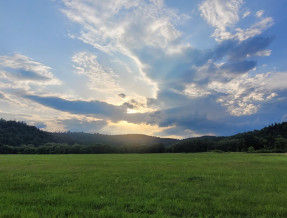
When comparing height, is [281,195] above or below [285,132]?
below

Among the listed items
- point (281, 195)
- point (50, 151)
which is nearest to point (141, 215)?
point (281, 195)

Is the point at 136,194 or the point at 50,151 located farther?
the point at 50,151

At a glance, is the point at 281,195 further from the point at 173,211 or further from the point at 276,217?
the point at 173,211

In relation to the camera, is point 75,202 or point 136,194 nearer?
point 75,202

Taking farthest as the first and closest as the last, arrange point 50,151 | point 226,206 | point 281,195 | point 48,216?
point 50,151, point 281,195, point 226,206, point 48,216

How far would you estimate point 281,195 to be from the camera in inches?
403

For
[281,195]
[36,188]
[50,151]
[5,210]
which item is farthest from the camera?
[50,151]

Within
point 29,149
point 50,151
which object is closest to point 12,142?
point 29,149

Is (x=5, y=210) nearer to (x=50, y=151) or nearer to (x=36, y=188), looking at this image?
(x=36, y=188)

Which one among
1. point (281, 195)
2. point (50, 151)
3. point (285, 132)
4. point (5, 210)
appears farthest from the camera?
point (285, 132)

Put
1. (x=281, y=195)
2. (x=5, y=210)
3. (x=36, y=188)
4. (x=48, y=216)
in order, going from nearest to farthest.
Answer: (x=48, y=216) → (x=5, y=210) → (x=281, y=195) → (x=36, y=188)

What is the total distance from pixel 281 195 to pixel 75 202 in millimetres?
10156

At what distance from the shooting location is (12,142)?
558 ft

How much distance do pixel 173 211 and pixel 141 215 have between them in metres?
1.36
